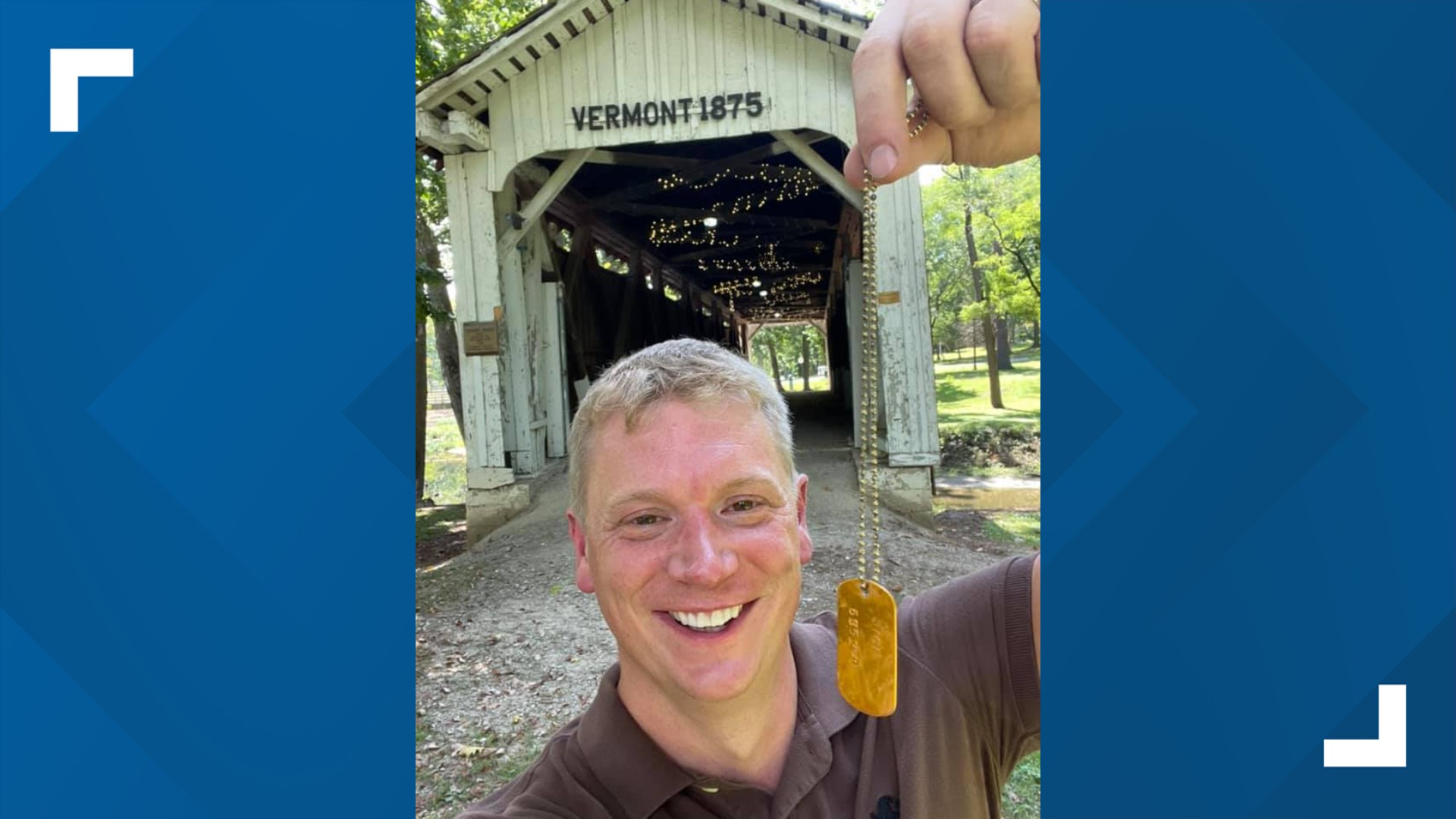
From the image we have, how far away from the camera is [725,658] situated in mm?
1400

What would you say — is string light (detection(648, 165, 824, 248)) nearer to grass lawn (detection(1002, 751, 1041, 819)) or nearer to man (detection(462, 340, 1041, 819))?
grass lawn (detection(1002, 751, 1041, 819))

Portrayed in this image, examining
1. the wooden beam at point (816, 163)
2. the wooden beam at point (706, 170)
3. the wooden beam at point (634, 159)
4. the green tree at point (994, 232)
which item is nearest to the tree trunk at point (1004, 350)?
the green tree at point (994, 232)

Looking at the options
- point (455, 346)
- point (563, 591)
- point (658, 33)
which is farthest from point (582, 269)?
point (563, 591)

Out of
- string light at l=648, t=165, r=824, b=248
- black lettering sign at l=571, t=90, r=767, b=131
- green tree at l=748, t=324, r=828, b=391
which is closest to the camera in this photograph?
black lettering sign at l=571, t=90, r=767, b=131

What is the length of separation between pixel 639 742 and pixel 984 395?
26045 millimetres

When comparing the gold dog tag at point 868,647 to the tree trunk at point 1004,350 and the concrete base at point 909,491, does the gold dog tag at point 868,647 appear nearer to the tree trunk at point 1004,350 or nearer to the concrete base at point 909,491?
the concrete base at point 909,491

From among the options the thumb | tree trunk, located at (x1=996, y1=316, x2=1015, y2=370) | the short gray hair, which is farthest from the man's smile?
tree trunk, located at (x1=996, y1=316, x2=1015, y2=370)

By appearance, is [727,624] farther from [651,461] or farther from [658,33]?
[658,33]

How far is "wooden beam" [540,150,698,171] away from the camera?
9.55m

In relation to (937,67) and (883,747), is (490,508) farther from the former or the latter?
(937,67)

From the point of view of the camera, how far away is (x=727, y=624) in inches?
55.7

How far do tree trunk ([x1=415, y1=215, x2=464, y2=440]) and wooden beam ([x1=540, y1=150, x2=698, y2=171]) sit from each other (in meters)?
2.39
